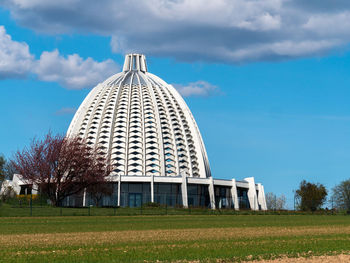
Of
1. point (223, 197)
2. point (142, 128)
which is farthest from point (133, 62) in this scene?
point (223, 197)

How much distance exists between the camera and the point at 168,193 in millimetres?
86312

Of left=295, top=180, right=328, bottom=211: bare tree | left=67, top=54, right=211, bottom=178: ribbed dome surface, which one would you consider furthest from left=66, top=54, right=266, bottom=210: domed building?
left=295, top=180, right=328, bottom=211: bare tree

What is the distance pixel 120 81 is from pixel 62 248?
99.9 m

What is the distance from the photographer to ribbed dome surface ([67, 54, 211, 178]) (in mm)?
101575

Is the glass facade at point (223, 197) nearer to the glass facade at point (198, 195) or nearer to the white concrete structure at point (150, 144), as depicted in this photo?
the white concrete structure at point (150, 144)

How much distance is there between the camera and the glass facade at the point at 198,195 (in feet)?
286

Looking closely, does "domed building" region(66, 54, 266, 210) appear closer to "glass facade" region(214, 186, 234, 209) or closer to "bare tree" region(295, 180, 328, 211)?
"glass facade" region(214, 186, 234, 209)

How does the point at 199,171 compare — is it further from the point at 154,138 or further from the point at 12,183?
the point at 12,183

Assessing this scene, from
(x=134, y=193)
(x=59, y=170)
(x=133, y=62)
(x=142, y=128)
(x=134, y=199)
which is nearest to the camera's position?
(x=59, y=170)

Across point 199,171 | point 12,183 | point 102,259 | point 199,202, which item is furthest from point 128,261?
point 199,171

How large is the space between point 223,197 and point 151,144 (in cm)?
1887

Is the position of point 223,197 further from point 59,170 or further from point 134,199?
point 59,170

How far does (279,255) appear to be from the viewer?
53.4 ft

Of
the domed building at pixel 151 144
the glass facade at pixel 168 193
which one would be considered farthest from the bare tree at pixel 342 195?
the glass facade at pixel 168 193
